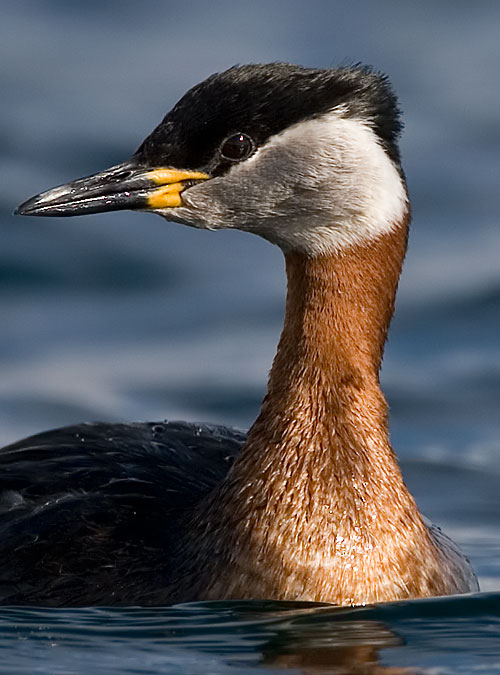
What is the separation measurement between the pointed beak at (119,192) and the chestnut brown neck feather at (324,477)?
1.86 ft

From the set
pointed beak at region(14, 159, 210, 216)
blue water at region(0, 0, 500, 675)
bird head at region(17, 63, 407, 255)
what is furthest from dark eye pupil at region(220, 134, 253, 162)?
blue water at region(0, 0, 500, 675)

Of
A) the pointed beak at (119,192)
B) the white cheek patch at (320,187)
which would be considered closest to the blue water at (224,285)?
the white cheek patch at (320,187)

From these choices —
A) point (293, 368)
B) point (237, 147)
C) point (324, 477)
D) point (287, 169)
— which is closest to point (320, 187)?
point (287, 169)

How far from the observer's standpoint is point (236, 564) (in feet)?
24.9

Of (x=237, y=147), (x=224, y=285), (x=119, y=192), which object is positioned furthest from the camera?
(x=224, y=285)

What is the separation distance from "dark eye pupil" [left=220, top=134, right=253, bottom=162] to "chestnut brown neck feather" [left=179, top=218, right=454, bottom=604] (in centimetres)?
47

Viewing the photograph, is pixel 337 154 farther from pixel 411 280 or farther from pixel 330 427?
pixel 411 280

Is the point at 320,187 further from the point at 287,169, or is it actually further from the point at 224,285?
the point at 224,285

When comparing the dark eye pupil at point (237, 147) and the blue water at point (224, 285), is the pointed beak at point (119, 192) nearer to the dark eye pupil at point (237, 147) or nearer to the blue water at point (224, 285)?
the dark eye pupil at point (237, 147)

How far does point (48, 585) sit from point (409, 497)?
1550 mm

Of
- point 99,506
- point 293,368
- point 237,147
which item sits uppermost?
point 237,147

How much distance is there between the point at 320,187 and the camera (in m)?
7.71

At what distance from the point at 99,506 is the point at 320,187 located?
1680 mm

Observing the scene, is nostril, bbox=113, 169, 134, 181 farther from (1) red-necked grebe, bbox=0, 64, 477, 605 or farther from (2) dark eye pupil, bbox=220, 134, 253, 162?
(2) dark eye pupil, bbox=220, 134, 253, 162
